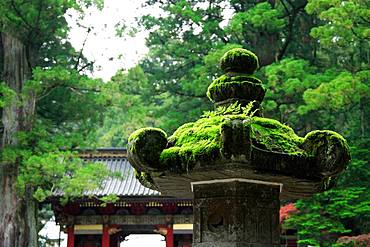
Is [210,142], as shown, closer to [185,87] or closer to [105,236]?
[185,87]

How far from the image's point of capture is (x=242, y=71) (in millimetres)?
5191

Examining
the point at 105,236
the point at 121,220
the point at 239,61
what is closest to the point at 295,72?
the point at 121,220

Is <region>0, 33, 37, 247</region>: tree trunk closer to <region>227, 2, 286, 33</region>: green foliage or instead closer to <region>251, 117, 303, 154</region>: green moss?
<region>227, 2, 286, 33</region>: green foliage

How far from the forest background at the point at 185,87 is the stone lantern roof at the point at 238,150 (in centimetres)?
A: 624

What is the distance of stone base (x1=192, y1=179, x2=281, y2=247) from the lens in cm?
471

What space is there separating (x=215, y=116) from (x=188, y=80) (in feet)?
41.9

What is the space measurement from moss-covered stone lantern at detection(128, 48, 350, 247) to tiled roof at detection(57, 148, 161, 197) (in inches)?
439

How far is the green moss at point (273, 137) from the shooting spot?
4.52 m

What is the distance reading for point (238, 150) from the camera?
163 inches

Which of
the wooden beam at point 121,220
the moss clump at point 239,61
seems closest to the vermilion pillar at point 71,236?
the wooden beam at point 121,220

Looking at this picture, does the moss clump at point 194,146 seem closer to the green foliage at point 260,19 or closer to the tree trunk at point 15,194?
the tree trunk at point 15,194

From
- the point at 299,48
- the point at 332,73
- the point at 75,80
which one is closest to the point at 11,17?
the point at 75,80

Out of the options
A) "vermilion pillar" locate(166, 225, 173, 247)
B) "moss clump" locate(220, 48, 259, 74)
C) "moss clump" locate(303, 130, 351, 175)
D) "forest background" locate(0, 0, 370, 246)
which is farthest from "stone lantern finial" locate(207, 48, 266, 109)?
"vermilion pillar" locate(166, 225, 173, 247)

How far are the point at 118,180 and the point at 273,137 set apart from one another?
48.1 feet
